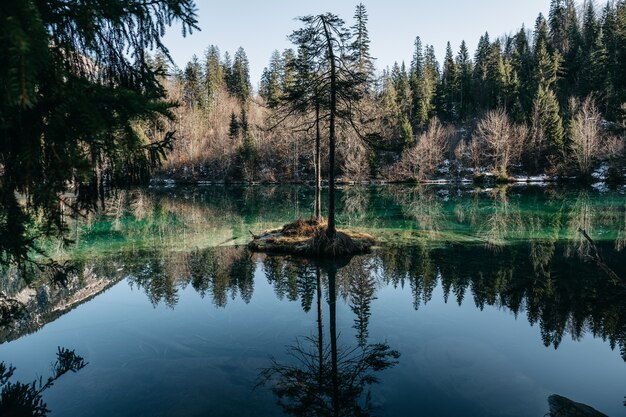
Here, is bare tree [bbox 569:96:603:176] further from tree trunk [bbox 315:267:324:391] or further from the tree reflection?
the tree reflection

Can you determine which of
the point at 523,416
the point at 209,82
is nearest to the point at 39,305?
the point at 523,416

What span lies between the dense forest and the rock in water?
44379 mm

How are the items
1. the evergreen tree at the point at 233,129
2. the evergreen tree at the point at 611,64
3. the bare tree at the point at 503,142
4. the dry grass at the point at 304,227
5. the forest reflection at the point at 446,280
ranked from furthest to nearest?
1. the evergreen tree at the point at 233,129
2. the evergreen tree at the point at 611,64
3. the bare tree at the point at 503,142
4. the dry grass at the point at 304,227
5. the forest reflection at the point at 446,280

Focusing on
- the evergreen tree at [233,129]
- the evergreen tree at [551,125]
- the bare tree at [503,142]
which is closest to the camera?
the evergreen tree at [551,125]

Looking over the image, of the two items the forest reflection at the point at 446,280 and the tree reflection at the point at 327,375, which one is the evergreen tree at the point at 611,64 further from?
the tree reflection at the point at 327,375

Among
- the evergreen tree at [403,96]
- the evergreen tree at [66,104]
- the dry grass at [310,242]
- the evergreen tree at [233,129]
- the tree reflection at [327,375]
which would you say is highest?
the evergreen tree at [403,96]

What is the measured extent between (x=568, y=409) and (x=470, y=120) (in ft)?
276

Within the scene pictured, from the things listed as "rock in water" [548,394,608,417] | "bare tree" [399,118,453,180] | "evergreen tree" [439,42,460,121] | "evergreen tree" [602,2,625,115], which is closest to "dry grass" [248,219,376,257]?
"rock in water" [548,394,608,417]

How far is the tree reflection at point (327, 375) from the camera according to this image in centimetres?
691

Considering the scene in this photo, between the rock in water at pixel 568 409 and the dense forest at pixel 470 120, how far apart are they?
146 ft

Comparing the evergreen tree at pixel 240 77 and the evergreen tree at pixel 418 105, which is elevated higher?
the evergreen tree at pixel 240 77

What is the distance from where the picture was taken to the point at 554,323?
1058cm

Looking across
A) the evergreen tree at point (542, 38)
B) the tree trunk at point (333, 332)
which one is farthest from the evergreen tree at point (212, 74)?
the tree trunk at point (333, 332)

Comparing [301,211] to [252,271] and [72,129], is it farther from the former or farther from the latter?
[72,129]
